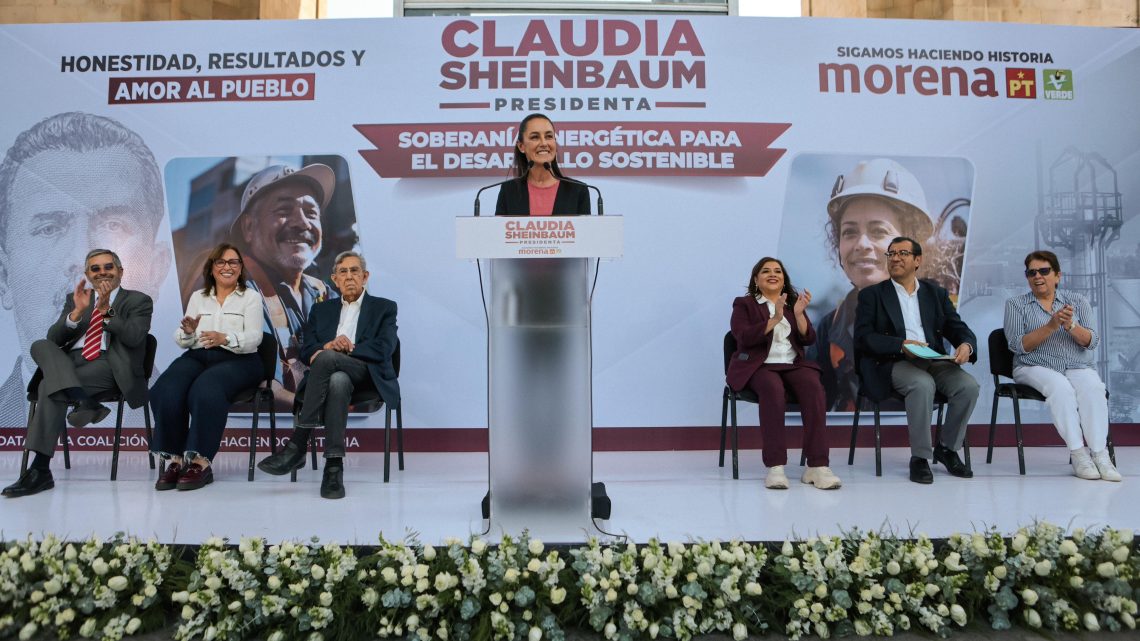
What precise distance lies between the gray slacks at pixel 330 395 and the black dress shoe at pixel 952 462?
9.43ft

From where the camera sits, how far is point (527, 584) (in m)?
2.00

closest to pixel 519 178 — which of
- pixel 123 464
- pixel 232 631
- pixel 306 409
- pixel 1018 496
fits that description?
pixel 306 409

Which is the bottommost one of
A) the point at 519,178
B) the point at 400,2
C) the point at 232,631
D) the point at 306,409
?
the point at 232,631

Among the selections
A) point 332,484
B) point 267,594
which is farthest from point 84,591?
point 332,484

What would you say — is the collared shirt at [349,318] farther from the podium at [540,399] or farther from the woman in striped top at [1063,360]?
the woman in striped top at [1063,360]

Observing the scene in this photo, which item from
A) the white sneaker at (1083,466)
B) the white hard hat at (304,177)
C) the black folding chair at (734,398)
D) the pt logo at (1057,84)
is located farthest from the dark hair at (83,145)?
the pt logo at (1057,84)

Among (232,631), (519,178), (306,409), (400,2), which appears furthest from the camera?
(400,2)

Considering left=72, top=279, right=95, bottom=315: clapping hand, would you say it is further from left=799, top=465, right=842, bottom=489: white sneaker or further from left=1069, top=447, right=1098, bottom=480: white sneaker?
left=1069, top=447, right=1098, bottom=480: white sneaker

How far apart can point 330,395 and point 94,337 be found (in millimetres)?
1204

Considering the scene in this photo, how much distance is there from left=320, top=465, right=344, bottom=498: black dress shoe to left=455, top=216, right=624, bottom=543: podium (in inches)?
43.1

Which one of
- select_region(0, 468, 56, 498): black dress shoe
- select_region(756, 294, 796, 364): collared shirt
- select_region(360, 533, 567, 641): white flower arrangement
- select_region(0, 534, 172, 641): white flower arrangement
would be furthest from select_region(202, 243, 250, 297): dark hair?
select_region(756, 294, 796, 364): collared shirt

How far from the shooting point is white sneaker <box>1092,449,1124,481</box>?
11.5 ft

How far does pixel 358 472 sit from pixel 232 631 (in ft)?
A: 6.26

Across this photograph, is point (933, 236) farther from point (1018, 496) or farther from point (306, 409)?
point (306, 409)
